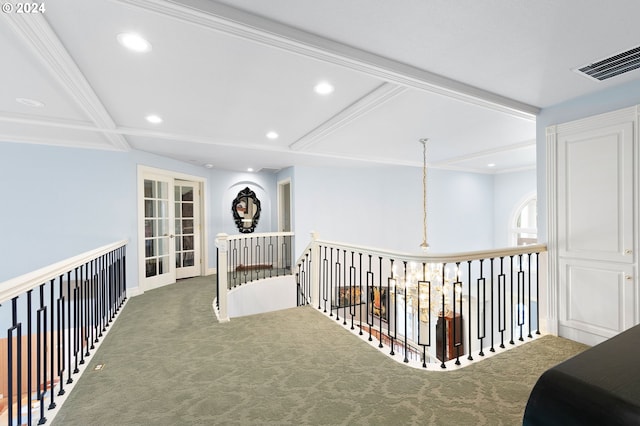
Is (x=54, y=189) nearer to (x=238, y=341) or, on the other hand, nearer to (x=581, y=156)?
(x=238, y=341)

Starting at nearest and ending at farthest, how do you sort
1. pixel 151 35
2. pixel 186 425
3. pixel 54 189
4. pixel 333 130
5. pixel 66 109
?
pixel 186 425 → pixel 151 35 → pixel 66 109 → pixel 333 130 → pixel 54 189

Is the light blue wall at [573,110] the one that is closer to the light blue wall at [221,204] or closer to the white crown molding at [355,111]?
the white crown molding at [355,111]

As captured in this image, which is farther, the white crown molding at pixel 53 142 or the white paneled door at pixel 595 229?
the white crown molding at pixel 53 142

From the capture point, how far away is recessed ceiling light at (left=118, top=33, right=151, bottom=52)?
195cm

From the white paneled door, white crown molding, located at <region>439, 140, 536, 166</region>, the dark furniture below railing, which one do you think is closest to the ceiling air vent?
the white paneled door

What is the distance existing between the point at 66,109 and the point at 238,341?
3.17m

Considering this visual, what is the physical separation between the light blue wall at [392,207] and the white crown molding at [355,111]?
242 centimetres

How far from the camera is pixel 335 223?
7094 millimetres

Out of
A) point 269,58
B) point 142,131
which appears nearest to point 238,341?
point 269,58

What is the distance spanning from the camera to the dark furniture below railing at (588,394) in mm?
366

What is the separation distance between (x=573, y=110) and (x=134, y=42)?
388 cm

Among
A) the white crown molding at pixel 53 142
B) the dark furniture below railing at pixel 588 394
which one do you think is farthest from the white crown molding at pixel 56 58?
the dark furniture below railing at pixel 588 394

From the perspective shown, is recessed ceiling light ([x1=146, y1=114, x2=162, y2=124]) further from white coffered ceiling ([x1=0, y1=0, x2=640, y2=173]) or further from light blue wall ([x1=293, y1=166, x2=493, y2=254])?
light blue wall ([x1=293, y1=166, x2=493, y2=254])

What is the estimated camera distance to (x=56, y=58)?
2172 mm
